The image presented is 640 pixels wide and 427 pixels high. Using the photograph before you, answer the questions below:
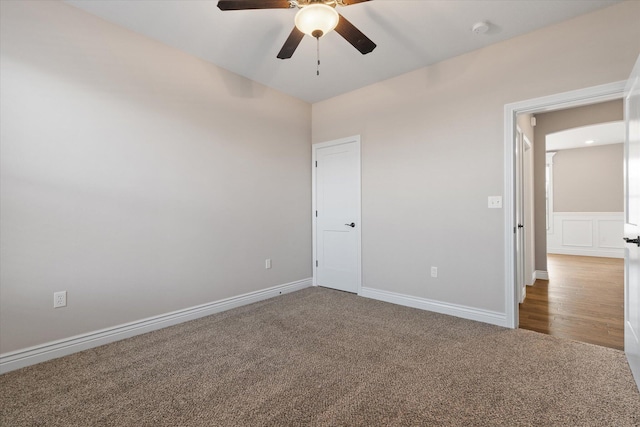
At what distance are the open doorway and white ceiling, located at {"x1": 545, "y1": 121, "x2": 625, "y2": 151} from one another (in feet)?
0.06

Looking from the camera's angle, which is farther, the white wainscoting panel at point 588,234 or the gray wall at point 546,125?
the white wainscoting panel at point 588,234

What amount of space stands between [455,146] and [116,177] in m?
3.29

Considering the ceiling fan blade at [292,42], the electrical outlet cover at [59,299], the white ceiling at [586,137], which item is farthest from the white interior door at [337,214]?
the white ceiling at [586,137]

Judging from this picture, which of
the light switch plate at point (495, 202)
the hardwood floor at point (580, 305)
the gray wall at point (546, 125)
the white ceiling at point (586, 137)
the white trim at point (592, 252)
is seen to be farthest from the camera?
the white trim at point (592, 252)

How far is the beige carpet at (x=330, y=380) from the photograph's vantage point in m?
1.58

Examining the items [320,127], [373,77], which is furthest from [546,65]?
[320,127]

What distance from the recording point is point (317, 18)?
1.80 meters

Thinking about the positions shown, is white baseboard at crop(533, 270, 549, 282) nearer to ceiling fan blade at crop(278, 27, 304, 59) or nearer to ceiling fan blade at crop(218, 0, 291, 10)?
ceiling fan blade at crop(278, 27, 304, 59)

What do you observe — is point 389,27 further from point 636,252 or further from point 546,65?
point 636,252

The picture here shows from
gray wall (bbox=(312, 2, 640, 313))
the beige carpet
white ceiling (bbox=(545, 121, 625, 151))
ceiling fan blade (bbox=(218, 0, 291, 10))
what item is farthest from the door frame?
white ceiling (bbox=(545, 121, 625, 151))

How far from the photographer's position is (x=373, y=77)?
356 cm

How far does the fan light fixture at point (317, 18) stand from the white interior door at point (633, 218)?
1.96m

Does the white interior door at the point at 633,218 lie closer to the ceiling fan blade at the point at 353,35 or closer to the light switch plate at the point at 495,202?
the light switch plate at the point at 495,202

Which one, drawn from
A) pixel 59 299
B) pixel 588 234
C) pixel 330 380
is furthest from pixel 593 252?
pixel 59 299
